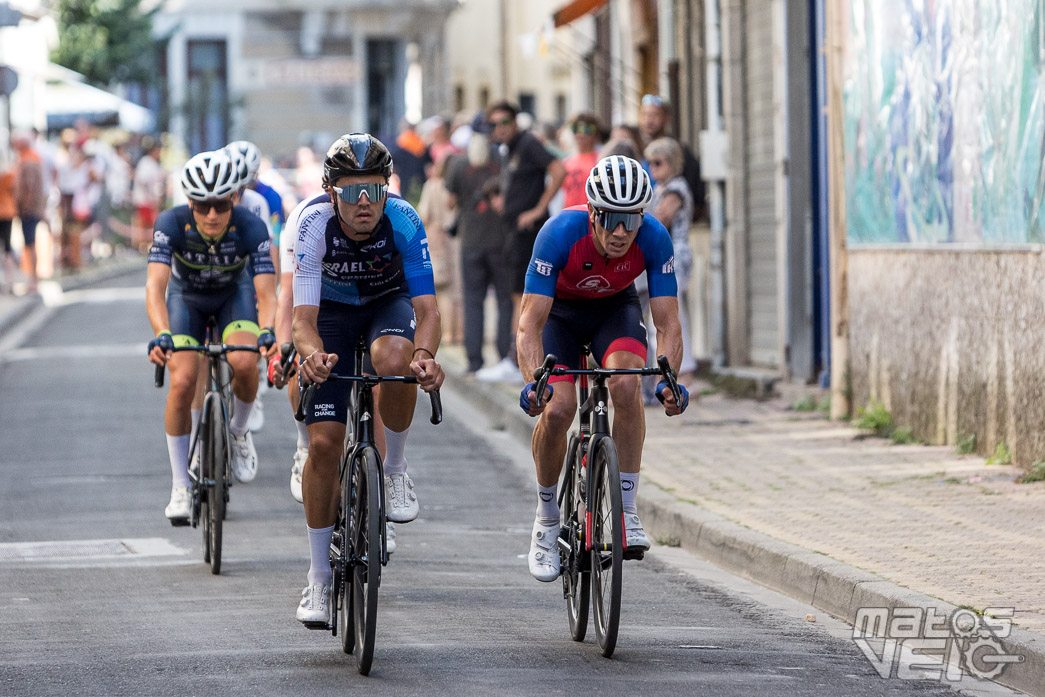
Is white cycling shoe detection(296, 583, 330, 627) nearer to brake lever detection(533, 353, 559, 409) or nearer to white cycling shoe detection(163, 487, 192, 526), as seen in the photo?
brake lever detection(533, 353, 559, 409)

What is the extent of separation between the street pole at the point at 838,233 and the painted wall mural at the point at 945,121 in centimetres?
7

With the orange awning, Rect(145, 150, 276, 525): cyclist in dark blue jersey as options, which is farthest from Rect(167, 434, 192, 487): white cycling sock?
the orange awning

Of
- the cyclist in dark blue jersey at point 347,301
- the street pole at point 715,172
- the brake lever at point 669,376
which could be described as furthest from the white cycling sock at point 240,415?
the street pole at point 715,172

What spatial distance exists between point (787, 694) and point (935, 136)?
20.3 ft

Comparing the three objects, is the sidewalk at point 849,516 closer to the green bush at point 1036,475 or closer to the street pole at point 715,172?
the green bush at point 1036,475

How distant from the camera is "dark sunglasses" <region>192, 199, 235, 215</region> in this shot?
9.69 meters

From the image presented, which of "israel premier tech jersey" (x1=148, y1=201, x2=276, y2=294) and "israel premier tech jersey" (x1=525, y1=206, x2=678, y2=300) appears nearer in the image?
"israel premier tech jersey" (x1=525, y1=206, x2=678, y2=300)

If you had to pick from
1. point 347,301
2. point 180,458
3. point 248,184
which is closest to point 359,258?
point 347,301

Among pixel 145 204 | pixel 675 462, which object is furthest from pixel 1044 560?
pixel 145 204

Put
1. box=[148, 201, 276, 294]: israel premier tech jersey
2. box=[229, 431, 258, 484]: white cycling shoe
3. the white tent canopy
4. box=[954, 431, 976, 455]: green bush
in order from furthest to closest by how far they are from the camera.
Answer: the white tent canopy, box=[954, 431, 976, 455]: green bush, box=[229, 431, 258, 484]: white cycling shoe, box=[148, 201, 276, 294]: israel premier tech jersey

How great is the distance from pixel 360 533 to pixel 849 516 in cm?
338

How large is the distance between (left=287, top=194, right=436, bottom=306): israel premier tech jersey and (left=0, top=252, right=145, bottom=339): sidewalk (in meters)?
15.9

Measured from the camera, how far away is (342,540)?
7.11 metres

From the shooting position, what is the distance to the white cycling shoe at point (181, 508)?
9.44 metres
